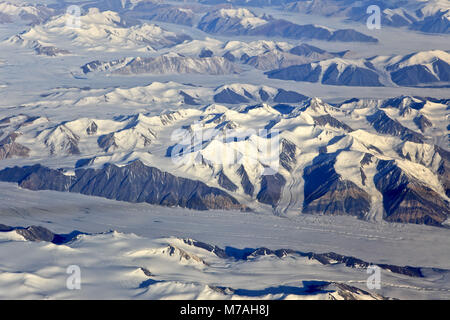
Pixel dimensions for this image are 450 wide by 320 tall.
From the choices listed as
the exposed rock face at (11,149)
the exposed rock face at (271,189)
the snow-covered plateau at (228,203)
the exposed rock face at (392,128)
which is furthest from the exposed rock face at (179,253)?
the exposed rock face at (392,128)

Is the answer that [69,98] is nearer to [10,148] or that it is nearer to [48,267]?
[10,148]

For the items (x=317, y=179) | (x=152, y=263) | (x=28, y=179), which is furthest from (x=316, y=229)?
(x=28, y=179)

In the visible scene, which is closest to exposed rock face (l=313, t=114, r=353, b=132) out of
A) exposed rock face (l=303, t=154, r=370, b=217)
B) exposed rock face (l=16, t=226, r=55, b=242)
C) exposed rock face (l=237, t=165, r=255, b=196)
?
exposed rock face (l=303, t=154, r=370, b=217)

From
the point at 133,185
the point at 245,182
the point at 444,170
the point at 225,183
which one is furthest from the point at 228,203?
the point at 444,170

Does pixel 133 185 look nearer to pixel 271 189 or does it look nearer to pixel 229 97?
pixel 271 189

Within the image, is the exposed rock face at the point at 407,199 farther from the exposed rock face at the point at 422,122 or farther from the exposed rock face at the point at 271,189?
the exposed rock face at the point at 422,122
